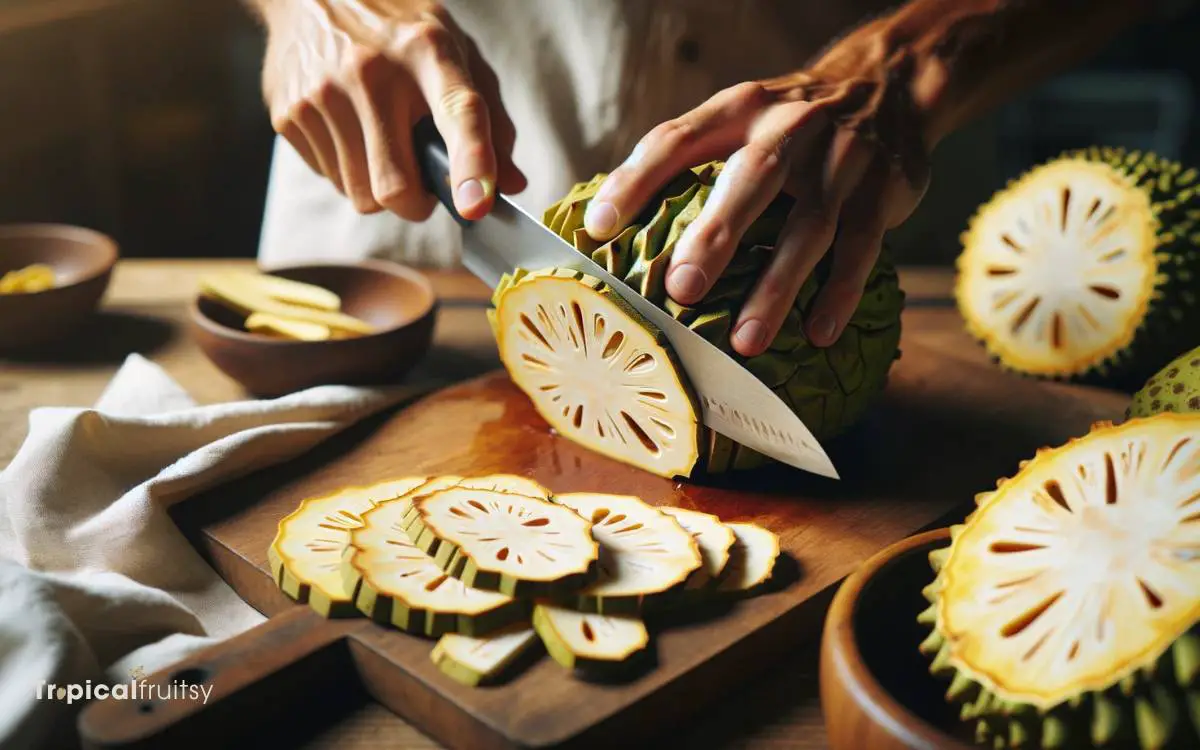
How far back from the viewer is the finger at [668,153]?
1651 mm

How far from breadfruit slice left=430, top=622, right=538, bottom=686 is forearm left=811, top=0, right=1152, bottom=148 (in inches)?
47.1

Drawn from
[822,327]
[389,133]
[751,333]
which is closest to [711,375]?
[751,333]

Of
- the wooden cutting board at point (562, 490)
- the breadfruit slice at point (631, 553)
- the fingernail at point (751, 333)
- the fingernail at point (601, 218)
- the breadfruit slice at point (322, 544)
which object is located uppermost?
the fingernail at point (601, 218)

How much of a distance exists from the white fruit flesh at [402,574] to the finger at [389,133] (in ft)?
2.37

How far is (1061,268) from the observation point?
2.09 metres

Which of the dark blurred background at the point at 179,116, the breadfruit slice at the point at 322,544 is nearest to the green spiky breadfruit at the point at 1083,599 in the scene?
the breadfruit slice at the point at 322,544

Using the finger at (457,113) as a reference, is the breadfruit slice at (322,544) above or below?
below

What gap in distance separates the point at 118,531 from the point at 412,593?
0.54m

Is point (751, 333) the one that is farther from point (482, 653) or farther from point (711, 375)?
point (482, 653)

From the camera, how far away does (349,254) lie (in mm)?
2869

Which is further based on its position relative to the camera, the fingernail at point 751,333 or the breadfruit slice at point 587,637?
the fingernail at point 751,333

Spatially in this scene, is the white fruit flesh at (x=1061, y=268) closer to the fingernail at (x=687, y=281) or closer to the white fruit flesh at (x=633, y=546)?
the fingernail at (x=687, y=281)

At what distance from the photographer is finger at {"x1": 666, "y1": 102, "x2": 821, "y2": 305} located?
1.58 m

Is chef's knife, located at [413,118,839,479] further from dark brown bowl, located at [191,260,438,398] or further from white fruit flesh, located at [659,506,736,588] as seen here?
dark brown bowl, located at [191,260,438,398]
